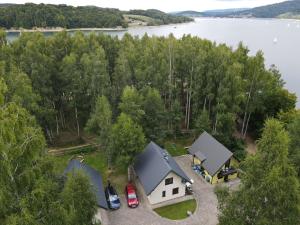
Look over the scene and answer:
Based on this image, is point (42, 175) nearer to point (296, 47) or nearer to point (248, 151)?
point (248, 151)

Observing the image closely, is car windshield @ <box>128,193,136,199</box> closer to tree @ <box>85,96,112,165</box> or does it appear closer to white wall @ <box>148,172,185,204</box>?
white wall @ <box>148,172,185,204</box>

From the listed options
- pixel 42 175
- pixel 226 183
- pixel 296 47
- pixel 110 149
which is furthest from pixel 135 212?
pixel 296 47

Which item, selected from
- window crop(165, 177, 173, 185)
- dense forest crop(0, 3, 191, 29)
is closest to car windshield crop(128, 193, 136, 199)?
window crop(165, 177, 173, 185)

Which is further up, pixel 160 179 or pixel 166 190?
pixel 160 179

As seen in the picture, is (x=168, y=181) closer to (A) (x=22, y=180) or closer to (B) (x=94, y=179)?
(B) (x=94, y=179)

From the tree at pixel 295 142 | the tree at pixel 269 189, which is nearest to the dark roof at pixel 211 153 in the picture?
the tree at pixel 295 142

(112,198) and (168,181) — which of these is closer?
(112,198)

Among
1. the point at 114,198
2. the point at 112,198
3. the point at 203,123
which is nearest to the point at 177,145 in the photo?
the point at 203,123
